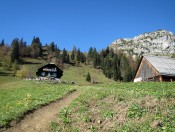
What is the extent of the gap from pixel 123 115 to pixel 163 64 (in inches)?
1468

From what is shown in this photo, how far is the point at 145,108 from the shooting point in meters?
21.4

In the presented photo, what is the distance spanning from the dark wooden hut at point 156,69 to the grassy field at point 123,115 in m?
28.7

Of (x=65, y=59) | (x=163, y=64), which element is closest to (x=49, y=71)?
(x=163, y=64)

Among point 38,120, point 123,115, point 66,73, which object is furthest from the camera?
point 66,73

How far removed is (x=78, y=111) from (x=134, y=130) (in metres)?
7.41

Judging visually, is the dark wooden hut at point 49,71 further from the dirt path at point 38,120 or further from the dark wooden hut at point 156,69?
the dirt path at point 38,120

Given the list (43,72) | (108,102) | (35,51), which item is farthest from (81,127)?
(35,51)

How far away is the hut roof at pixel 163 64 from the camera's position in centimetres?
5306

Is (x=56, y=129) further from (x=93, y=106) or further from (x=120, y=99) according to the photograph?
(x=120, y=99)

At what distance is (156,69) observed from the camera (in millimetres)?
53938

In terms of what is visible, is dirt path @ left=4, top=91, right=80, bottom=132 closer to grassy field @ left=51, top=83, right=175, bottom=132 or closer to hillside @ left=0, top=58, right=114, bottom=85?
grassy field @ left=51, top=83, right=175, bottom=132

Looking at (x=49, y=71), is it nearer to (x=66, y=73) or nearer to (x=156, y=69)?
(x=66, y=73)

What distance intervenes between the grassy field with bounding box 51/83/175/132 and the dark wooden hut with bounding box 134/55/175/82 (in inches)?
1130

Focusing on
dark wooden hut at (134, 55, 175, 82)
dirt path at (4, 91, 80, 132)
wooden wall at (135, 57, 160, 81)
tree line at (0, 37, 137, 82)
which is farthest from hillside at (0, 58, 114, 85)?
dirt path at (4, 91, 80, 132)
